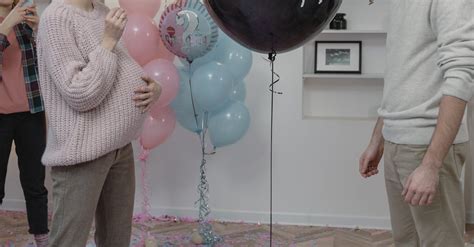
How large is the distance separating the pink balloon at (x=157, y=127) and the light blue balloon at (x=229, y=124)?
0.70ft

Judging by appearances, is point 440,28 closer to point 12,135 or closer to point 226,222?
point 12,135

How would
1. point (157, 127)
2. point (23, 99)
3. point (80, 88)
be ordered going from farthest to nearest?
point (157, 127), point (23, 99), point (80, 88)

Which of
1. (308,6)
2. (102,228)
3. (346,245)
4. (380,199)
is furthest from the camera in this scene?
(380,199)

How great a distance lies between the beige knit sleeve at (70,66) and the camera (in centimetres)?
138

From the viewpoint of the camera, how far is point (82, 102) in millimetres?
1398

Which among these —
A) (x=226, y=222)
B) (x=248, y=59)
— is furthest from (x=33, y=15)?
(x=226, y=222)

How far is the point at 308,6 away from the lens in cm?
114

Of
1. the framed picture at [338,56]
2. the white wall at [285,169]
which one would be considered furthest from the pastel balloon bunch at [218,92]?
the framed picture at [338,56]

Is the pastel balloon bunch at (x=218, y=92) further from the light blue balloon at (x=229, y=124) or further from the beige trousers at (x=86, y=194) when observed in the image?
the beige trousers at (x=86, y=194)

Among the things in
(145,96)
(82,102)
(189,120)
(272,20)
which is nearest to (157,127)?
(189,120)

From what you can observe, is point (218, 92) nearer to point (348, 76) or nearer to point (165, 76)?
point (165, 76)

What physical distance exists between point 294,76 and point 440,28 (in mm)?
1837

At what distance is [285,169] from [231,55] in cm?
90

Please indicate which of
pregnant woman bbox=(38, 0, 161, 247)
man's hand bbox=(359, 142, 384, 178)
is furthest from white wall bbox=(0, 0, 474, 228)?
pregnant woman bbox=(38, 0, 161, 247)
